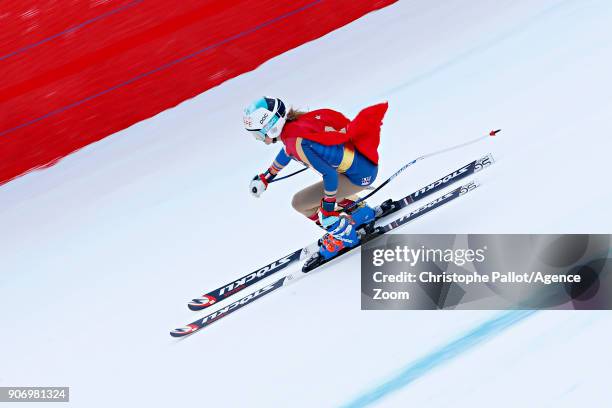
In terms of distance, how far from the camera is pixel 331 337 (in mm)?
3961

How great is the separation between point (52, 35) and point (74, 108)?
1.77 ft

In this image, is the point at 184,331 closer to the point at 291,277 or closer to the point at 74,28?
the point at 291,277

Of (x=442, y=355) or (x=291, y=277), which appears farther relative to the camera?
(x=291, y=277)

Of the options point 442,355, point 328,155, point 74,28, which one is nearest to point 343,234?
point 328,155

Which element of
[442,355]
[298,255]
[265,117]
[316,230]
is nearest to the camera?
[442,355]

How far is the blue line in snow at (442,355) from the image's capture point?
3654mm

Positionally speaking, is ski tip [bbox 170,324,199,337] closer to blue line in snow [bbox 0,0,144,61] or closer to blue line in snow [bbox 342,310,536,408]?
blue line in snow [bbox 342,310,536,408]

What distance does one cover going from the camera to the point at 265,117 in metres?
3.98

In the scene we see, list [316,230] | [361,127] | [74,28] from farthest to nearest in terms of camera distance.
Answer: [74,28], [316,230], [361,127]

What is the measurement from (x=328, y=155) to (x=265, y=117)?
1.25ft

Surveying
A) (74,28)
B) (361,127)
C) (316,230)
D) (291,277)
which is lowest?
(291,277)

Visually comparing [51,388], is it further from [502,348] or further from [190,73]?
[190,73]

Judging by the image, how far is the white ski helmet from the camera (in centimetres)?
398

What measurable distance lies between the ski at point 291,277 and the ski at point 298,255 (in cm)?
9
